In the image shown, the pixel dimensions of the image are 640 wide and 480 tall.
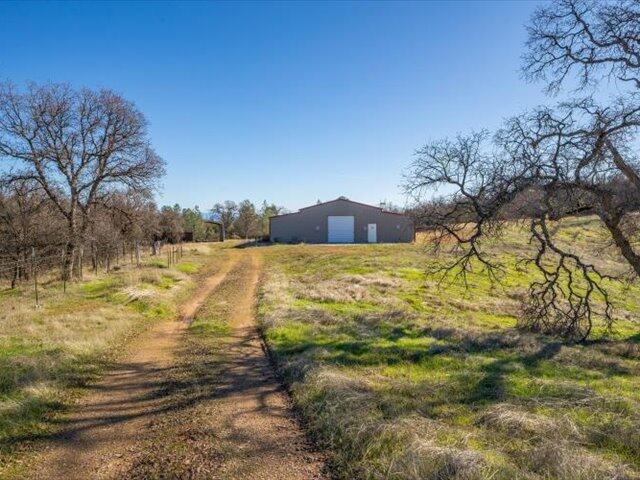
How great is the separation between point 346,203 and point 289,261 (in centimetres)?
1974

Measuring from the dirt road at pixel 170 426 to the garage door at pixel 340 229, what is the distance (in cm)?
4128

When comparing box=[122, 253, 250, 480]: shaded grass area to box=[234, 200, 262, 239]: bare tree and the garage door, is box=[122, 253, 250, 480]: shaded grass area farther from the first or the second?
box=[234, 200, 262, 239]: bare tree

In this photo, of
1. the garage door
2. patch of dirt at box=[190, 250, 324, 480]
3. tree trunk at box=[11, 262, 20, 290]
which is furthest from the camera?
the garage door

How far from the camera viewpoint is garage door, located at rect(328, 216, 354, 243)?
51250mm

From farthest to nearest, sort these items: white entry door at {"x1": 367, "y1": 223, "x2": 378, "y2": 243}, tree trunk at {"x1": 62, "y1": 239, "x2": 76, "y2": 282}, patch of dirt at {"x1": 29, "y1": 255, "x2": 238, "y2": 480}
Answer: white entry door at {"x1": 367, "y1": 223, "x2": 378, "y2": 243} → tree trunk at {"x1": 62, "y1": 239, "x2": 76, "y2": 282} → patch of dirt at {"x1": 29, "y1": 255, "x2": 238, "y2": 480}

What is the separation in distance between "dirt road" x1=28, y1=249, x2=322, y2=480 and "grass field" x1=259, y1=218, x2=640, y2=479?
44 cm

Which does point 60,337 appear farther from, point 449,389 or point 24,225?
point 24,225

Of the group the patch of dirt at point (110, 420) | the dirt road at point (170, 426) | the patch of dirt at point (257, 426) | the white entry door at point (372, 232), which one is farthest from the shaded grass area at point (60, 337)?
the white entry door at point (372, 232)

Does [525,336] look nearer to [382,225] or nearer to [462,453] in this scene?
[462,453]

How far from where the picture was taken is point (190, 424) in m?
6.45

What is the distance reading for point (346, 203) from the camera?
50.7 meters

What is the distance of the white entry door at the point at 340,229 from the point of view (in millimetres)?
51250

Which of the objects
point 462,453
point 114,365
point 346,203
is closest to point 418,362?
point 462,453

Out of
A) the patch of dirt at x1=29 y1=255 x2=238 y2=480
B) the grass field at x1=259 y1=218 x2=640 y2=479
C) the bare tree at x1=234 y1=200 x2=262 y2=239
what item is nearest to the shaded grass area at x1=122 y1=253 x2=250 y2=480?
the patch of dirt at x1=29 y1=255 x2=238 y2=480
